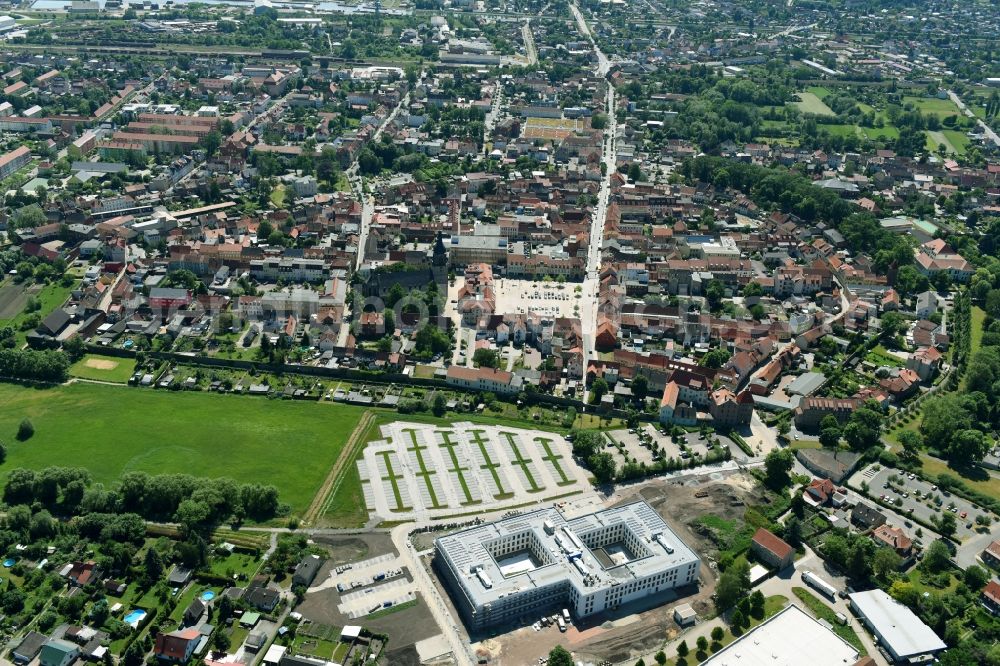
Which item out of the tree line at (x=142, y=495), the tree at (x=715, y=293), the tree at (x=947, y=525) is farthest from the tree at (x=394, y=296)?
the tree at (x=947, y=525)

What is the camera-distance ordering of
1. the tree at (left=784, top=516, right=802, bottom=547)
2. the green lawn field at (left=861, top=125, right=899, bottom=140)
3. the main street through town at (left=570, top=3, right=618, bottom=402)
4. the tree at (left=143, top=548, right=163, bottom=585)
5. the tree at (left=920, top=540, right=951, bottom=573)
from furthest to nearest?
the green lawn field at (left=861, top=125, right=899, bottom=140) < the main street through town at (left=570, top=3, right=618, bottom=402) < the tree at (left=784, top=516, right=802, bottom=547) < the tree at (left=920, top=540, right=951, bottom=573) < the tree at (left=143, top=548, right=163, bottom=585)

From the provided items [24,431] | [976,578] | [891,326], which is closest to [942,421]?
[976,578]

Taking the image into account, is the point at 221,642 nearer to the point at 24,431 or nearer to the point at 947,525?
the point at 24,431

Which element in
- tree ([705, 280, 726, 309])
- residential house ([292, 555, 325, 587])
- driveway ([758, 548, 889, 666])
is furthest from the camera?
tree ([705, 280, 726, 309])

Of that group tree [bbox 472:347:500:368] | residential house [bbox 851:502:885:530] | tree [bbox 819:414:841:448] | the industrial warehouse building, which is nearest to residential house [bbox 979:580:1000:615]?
residential house [bbox 851:502:885:530]

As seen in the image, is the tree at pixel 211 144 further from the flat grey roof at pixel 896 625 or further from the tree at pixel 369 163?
the flat grey roof at pixel 896 625

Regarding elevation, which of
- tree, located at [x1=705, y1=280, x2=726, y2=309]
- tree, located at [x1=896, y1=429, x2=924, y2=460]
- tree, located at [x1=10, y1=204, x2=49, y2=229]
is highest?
tree, located at [x1=10, y1=204, x2=49, y2=229]

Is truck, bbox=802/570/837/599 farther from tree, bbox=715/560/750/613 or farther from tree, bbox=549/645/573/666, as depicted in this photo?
tree, bbox=549/645/573/666
